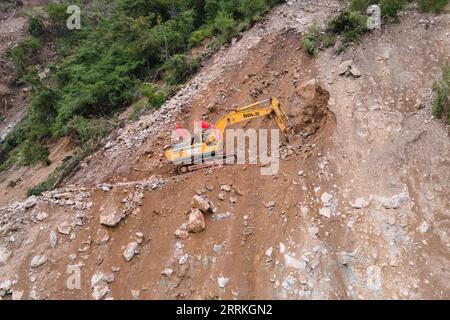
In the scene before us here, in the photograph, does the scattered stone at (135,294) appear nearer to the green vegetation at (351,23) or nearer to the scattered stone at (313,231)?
the scattered stone at (313,231)

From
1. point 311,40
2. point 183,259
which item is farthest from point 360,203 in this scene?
point 311,40

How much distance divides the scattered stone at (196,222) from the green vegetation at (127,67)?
4.48 m

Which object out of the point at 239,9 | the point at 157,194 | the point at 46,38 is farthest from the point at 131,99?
the point at 46,38

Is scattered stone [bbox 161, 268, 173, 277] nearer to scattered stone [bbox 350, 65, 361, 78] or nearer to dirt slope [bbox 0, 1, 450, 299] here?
dirt slope [bbox 0, 1, 450, 299]

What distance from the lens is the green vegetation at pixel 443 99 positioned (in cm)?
788

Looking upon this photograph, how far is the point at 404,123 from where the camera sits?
8.23m

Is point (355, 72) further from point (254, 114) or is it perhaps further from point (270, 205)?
point (270, 205)

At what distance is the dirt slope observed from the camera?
21.9 feet

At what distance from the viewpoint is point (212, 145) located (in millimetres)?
8586

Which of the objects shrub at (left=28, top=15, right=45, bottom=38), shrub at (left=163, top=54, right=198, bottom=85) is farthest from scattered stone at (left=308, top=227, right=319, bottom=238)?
shrub at (left=28, top=15, right=45, bottom=38)

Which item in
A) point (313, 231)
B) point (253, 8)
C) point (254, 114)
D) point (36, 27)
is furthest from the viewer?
point (36, 27)

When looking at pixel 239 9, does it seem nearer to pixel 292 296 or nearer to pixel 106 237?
pixel 106 237

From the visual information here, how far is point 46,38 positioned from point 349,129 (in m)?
18.1

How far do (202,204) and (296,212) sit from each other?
1.72 meters
